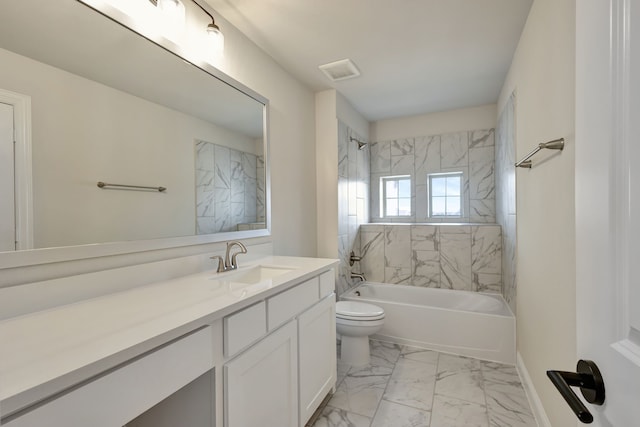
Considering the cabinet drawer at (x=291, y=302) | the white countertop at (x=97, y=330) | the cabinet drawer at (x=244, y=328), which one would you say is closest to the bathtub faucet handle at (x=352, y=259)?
the cabinet drawer at (x=291, y=302)

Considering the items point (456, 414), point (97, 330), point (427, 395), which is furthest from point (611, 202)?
point (427, 395)

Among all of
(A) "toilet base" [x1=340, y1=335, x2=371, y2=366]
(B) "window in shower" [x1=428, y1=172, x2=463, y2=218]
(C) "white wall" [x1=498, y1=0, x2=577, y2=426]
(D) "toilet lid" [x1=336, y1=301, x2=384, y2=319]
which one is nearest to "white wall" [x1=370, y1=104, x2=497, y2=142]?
(B) "window in shower" [x1=428, y1=172, x2=463, y2=218]

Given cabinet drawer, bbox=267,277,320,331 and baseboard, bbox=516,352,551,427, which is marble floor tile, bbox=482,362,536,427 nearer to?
baseboard, bbox=516,352,551,427

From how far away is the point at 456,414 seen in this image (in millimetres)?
1739

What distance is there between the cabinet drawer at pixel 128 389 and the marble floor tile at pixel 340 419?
110 centimetres

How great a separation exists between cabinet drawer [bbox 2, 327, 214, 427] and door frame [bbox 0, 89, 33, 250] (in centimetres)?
64

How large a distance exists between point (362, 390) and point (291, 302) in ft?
3.59

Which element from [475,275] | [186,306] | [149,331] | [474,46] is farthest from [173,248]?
[475,275]

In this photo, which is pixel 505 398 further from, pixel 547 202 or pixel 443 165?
pixel 443 165

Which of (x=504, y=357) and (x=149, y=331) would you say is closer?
(x=149, y=331)

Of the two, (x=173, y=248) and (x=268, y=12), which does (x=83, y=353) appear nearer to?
(x=173, y=248)

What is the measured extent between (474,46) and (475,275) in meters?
2.22

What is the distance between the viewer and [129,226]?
1.25 metres

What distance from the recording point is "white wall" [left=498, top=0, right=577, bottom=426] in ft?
3.91
